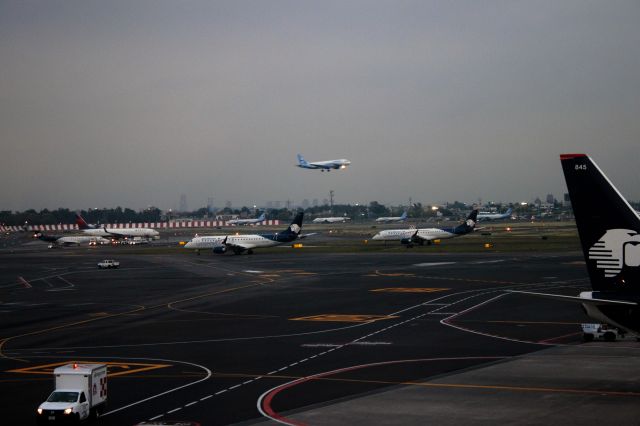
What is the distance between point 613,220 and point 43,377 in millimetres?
25074

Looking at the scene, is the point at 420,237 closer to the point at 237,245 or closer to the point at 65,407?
the point at 237,245

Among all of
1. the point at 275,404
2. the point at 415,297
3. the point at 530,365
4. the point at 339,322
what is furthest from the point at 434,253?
the point at 275,404

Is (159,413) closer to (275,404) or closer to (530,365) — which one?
(275,404)

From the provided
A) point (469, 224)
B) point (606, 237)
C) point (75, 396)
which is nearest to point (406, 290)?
point (606, 237)

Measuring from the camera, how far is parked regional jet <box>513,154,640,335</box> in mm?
24797

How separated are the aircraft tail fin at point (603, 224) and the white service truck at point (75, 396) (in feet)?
57.7

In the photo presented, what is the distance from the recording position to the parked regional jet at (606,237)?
24797 mm

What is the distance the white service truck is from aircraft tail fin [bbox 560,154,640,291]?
57.7ft

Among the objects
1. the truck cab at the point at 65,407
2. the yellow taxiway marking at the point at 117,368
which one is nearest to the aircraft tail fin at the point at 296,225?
the yellow taxiway marking at the point at 117,368

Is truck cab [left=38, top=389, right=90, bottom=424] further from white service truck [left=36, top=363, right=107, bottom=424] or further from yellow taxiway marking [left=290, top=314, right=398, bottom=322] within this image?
yellow taxiway marking [left=290, top=314, right=398, bottom=322]

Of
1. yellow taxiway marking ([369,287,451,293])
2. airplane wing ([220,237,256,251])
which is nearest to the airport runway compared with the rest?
yellow taxiway marking ([369,287,451,293])

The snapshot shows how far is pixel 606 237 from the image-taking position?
82.6ft

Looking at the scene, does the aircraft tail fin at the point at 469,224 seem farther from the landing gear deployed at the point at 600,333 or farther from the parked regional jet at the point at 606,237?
the parked regional jet at the point at 606,237

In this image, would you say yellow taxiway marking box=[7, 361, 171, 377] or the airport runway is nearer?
the airport runway
